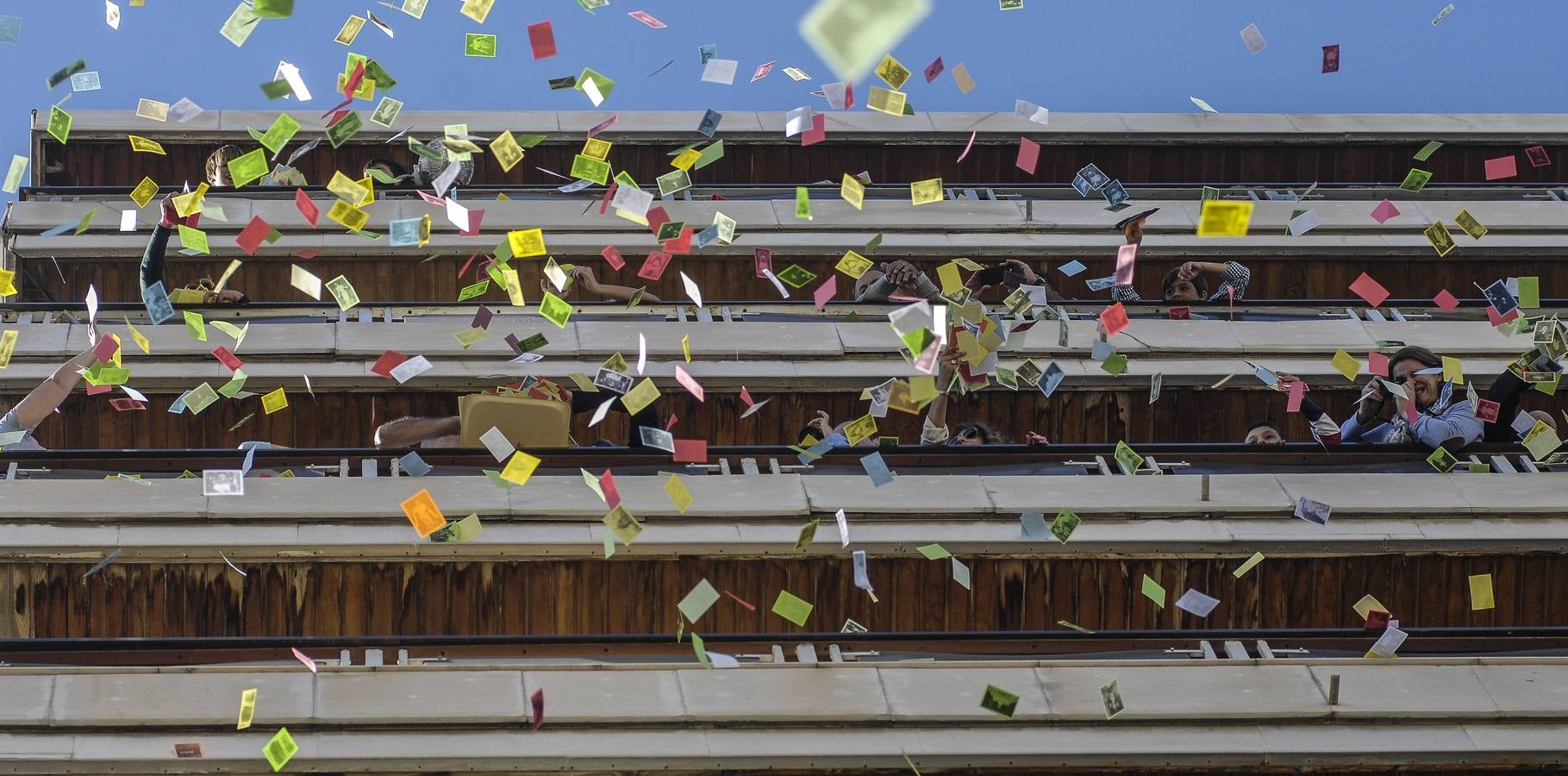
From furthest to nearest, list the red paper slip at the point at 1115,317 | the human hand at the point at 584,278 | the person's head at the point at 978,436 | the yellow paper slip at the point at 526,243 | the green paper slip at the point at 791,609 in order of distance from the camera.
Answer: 1. the human hand at the point at 584,278
2. the red paper slip at the point at 1115,317
3. the yellow paper slip at the point at 526,243
4. the person's head at the point at 978,436
5. the green paper slip at the point at 791,609

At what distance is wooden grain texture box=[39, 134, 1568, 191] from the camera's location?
51.8ft

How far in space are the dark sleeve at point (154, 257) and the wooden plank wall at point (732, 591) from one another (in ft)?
8.18

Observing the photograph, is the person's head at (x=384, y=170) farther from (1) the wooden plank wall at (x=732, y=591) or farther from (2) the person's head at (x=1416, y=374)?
(2) the person's head at (x=1416, y=374)

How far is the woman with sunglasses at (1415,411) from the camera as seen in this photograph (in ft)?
35.6

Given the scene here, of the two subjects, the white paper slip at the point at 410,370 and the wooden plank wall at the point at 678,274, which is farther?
the wooden plank wall at the point at 678,274

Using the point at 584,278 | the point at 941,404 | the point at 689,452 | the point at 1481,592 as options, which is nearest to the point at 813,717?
the point at 689,452

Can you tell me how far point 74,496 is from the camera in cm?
980

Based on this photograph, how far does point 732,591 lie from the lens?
32.3 feet

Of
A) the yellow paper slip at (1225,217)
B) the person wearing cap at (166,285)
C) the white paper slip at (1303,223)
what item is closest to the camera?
the yellow paper slip at (1225,217)

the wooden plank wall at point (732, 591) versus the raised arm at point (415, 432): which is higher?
the raised arm at point (415, 432)

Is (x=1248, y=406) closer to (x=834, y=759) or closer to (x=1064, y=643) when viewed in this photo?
(x=1064, y=643)

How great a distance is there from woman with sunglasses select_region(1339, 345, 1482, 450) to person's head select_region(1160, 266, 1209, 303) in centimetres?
204

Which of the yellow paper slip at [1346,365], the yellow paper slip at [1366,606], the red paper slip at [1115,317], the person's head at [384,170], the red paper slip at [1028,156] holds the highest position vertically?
the red paper slip at [1028,156]

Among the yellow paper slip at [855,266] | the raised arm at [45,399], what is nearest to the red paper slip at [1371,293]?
the yellow paper slip at [855,266]
